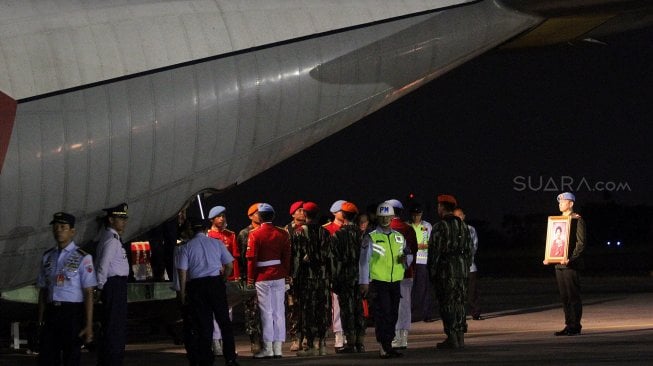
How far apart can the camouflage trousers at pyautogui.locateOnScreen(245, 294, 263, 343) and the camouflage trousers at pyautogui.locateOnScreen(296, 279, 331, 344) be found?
0.51m

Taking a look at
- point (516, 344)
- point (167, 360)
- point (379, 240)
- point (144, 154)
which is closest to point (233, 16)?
point (144, 154)

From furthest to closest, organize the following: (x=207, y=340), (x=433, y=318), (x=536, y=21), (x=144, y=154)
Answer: (x=433, y=318), (x=536, y=21), (x=144, y=154), (x=207, y=340)

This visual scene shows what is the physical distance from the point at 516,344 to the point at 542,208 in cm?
4577

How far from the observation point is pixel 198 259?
13125 mm

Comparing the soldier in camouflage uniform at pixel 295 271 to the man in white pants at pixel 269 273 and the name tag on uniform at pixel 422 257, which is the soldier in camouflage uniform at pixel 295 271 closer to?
the man in white pants at pixel 269 273

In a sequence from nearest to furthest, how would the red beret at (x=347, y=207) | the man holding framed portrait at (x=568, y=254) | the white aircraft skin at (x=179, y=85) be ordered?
the white aircraft skin at (x=179, y=85) < the red beret at (x=347, y=207) < the man holding framed portrait at (x=568, y=254)

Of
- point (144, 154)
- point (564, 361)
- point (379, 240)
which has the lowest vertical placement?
point (564, 361)

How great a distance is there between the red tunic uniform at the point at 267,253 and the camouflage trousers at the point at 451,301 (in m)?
1.92

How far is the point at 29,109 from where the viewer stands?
13.4 meters

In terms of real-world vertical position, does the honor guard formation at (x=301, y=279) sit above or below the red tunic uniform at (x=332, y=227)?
below

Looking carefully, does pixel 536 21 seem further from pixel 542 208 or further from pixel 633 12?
pixel 542 208

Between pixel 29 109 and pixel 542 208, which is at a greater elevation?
pixel 542 208

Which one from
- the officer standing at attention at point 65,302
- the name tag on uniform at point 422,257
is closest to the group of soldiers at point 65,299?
the officer standing at attention at point 65,302

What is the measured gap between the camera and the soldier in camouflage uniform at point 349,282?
15.4 metres
